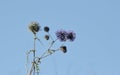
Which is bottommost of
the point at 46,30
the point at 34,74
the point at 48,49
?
the point at 34,74

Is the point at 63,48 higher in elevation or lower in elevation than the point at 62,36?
lower

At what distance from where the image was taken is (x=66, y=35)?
4188 millimetres

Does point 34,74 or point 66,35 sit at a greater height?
point 66,35

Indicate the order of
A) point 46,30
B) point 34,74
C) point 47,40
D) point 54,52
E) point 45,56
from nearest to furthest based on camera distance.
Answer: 1. point 34,74
2. point 45,56
3. point 54,52
4. point 47,40
5. point 46,30

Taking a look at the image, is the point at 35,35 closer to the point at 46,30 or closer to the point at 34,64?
the point at 46,30

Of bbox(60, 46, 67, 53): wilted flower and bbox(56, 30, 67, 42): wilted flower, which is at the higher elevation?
bbox(56, 30, 67, 42): wilted flower

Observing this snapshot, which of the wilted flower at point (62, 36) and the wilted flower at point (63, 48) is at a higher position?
the wilted flower at point (62, 36)

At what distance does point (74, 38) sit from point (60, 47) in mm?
315

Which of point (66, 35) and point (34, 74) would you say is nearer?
point (34, 74)

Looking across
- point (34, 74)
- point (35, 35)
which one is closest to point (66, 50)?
point (35, 35)

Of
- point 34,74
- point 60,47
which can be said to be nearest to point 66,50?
point 60,47

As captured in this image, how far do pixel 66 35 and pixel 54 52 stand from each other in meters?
0.42

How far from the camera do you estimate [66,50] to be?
4387 mm

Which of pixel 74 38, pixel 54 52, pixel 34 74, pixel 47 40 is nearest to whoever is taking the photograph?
pixel 34 74
